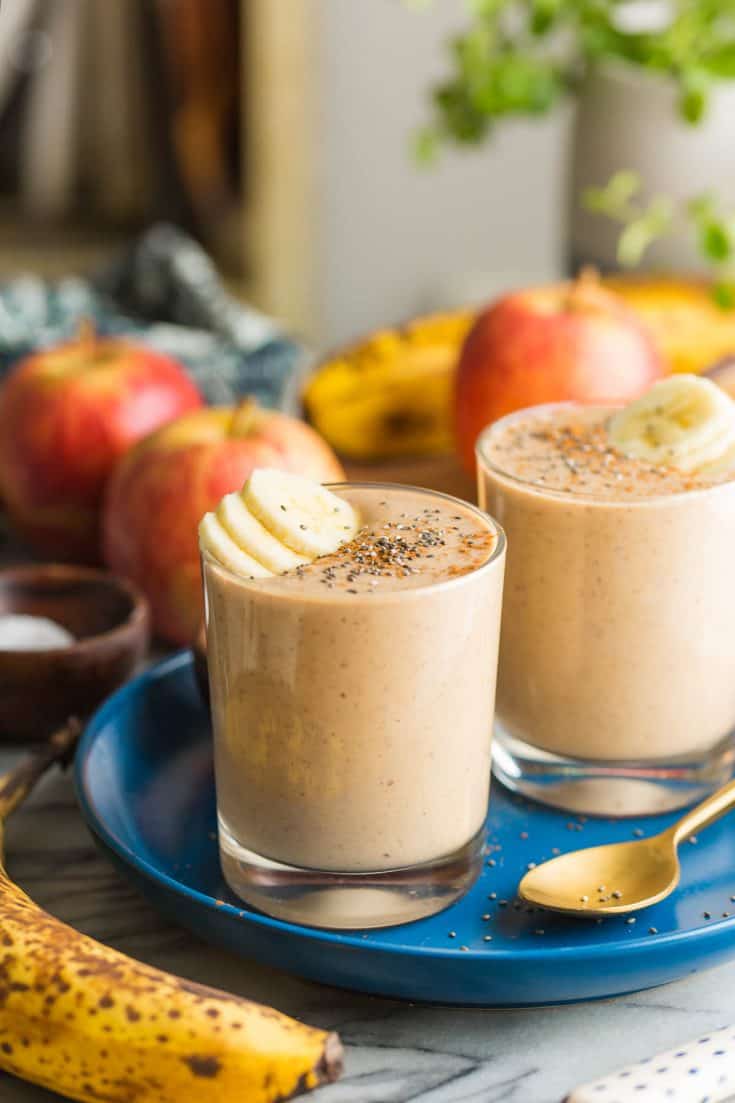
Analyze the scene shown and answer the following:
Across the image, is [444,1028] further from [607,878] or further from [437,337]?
[437,337]

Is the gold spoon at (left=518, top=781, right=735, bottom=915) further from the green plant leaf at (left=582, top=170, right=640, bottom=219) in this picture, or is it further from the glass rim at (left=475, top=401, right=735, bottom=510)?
the green plant leaf at (left=582, top=170, right=640, bottom=219)

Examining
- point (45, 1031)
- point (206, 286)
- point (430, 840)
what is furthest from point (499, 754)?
point (206, 286)

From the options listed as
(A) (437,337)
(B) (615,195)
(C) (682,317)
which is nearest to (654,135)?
(B) (615,195)

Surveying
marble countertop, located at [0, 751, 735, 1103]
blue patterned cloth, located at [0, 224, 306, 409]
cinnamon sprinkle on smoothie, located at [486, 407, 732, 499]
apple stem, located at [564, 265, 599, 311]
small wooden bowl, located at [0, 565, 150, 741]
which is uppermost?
cinnamon sprinkle on smoothie, located at [486, 407, 732, 499]

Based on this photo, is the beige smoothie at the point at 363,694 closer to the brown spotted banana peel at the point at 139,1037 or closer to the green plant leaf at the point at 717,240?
the brown spotted banana peel at the point at 139,1037

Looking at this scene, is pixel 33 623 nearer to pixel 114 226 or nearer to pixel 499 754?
pixel 499 754

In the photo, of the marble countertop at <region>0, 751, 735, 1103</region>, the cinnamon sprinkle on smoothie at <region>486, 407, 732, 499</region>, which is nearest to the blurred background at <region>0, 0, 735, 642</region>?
the cinnamon sprinkle on smoothie at <region>486, 407, 732, 499</region>

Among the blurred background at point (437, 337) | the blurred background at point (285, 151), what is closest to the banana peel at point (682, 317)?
the blurred background at point (437, 337)
